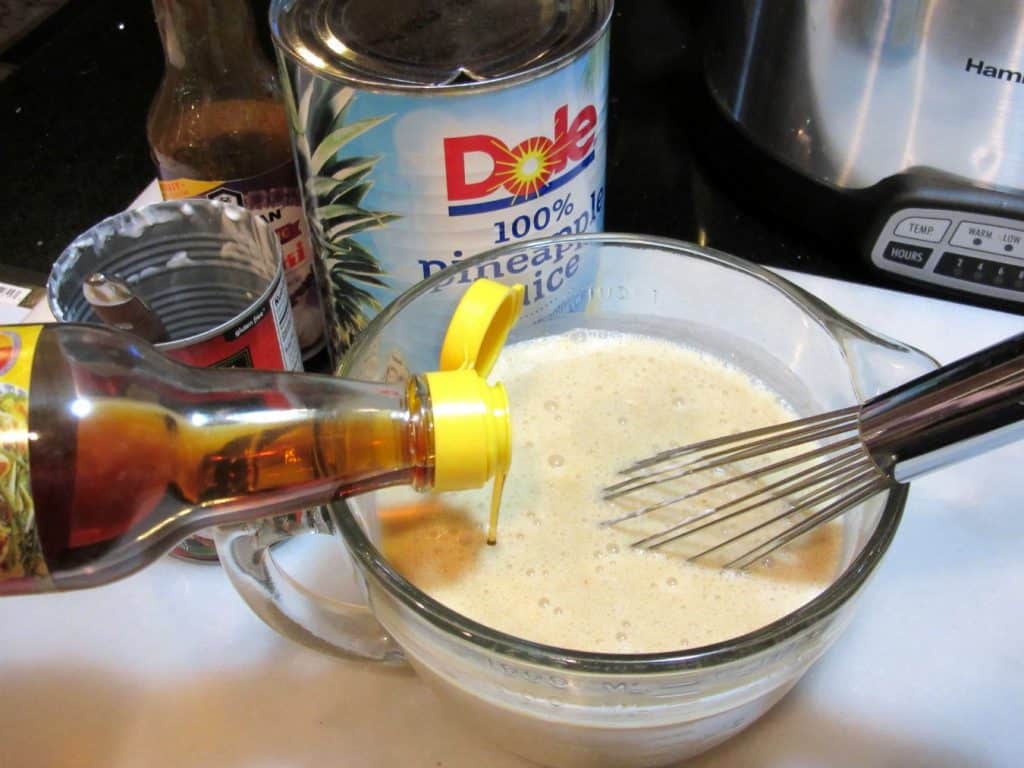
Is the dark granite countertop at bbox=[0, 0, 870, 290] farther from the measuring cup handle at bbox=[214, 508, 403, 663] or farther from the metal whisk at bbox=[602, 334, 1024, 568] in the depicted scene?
the measuring cup handle at bbox=[214, 508, 403, 663]

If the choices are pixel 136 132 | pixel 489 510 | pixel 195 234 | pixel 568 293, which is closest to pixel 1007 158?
pixel 568 293

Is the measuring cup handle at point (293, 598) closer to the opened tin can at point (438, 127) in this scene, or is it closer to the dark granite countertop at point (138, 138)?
the opened tin can at point (438, 127)

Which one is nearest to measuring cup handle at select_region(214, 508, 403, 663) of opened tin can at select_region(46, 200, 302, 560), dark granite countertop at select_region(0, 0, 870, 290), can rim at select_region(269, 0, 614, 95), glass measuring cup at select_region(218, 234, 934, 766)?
glass measuring cup at select_region(218, 234, 934, 766)

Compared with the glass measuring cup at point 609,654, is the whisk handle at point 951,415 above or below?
above

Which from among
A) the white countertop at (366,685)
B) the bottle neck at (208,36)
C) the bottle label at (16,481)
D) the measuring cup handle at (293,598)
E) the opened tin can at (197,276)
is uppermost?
the bottle neck at (208,36)

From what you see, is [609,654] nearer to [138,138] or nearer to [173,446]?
[173,446]

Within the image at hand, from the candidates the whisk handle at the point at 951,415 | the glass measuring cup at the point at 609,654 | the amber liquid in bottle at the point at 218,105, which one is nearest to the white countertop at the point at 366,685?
the glass measuring cup at the point at 609,654

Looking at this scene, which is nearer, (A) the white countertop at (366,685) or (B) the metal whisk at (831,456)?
(B) the metal whisk at (831,456)
